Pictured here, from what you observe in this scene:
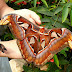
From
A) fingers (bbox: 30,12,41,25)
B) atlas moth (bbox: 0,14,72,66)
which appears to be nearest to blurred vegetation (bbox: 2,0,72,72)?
fingers (bbox: 30,12,41,25)

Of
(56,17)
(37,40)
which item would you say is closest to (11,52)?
(37,40)

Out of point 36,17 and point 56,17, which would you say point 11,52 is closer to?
point 36,17

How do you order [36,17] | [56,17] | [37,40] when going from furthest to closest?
[56,17]
[36,17]
[37,40]

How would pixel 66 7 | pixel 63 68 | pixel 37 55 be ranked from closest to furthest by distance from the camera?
pixel 37 55
pixel 66 7
pixel 63 68

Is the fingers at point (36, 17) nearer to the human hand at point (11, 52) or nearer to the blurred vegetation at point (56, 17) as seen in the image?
the blurred vegetation at point (56, 17)

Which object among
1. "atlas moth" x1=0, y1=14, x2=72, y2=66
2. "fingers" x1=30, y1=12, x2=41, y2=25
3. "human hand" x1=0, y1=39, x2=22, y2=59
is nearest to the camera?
"atlas moth" x1=0, y1=14, x2=72, y2=66

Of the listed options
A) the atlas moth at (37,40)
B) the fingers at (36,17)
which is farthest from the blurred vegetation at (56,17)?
the atlas moth at (37,40)

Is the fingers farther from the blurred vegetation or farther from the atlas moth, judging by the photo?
the atlas moth

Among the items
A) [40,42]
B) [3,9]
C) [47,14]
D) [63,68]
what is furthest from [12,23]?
[63,68]

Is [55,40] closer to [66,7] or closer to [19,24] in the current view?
[19,24]
